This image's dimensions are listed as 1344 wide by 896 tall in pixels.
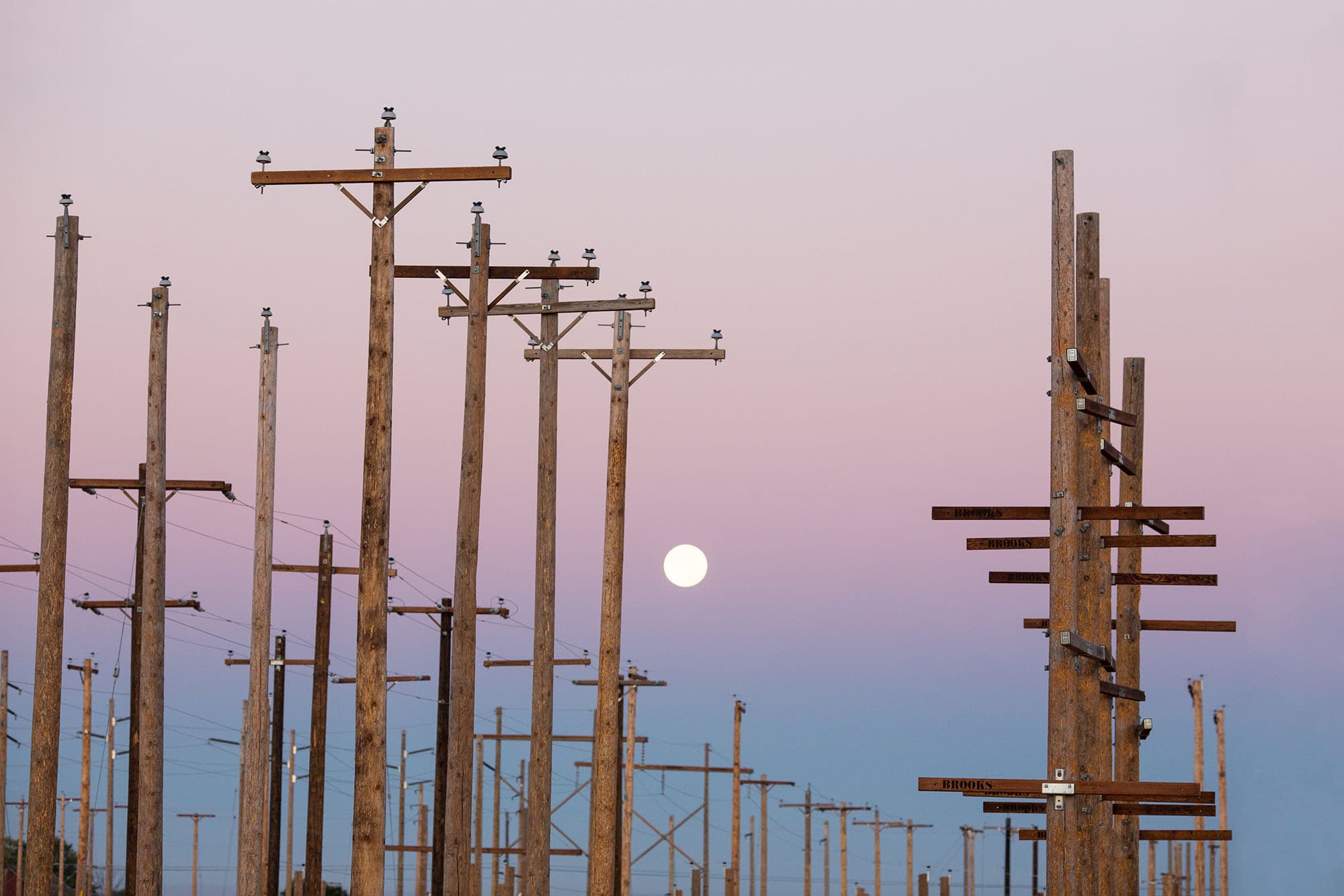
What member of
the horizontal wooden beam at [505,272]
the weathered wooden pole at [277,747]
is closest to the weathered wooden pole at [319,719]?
the weathered wooden pole at [277,747]

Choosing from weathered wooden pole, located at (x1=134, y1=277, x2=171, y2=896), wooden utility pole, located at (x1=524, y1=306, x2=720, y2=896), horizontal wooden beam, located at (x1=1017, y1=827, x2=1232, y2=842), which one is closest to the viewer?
horizontal wooden beam, located at (x1=1017, y1=827, x2=1232, y2=842)

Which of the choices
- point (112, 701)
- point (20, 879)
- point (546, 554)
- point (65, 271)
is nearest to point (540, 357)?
point (546, 554)

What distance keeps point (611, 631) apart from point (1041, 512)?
8.96 metres

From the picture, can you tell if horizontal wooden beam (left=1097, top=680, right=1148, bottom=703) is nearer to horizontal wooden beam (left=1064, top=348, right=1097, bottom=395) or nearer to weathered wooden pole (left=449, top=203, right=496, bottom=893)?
horizontal wooden beam (left=1064, top=348, right=1097, bottom=395)

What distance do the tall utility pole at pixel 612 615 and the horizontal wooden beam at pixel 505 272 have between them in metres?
0.79

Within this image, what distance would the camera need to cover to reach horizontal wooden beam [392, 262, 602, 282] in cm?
2566

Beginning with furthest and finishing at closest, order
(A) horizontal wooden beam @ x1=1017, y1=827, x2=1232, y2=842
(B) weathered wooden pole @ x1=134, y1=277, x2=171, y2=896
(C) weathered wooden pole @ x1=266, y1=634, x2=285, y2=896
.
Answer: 1. (C) weathered wooden pole @ x1=266, y1=634, x2=285, y2=896
2. (B) weathered wooden pole @ x1=134, y1=277, x2=171, y2=896
3. (A) horizontal wooden beam @ x1=1017, y1=827, x2=1232, y2=842

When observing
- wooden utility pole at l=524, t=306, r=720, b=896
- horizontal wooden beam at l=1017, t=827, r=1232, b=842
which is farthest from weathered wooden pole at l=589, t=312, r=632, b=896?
horizontal wooden beam at l=1017, t=827, r=1232, b=842

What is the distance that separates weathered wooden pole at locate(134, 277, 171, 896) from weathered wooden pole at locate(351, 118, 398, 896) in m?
9.53

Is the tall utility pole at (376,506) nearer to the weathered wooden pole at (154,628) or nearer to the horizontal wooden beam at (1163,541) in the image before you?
the horizontal wooden beam at (1163,541)

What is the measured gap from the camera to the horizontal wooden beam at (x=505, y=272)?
25656 mm

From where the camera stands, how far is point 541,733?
26453 mm

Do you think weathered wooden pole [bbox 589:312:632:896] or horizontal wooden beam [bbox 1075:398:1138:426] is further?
weathered wooden pole [bbox 589:312:632:896]

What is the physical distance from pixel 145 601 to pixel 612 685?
7.42 meters
